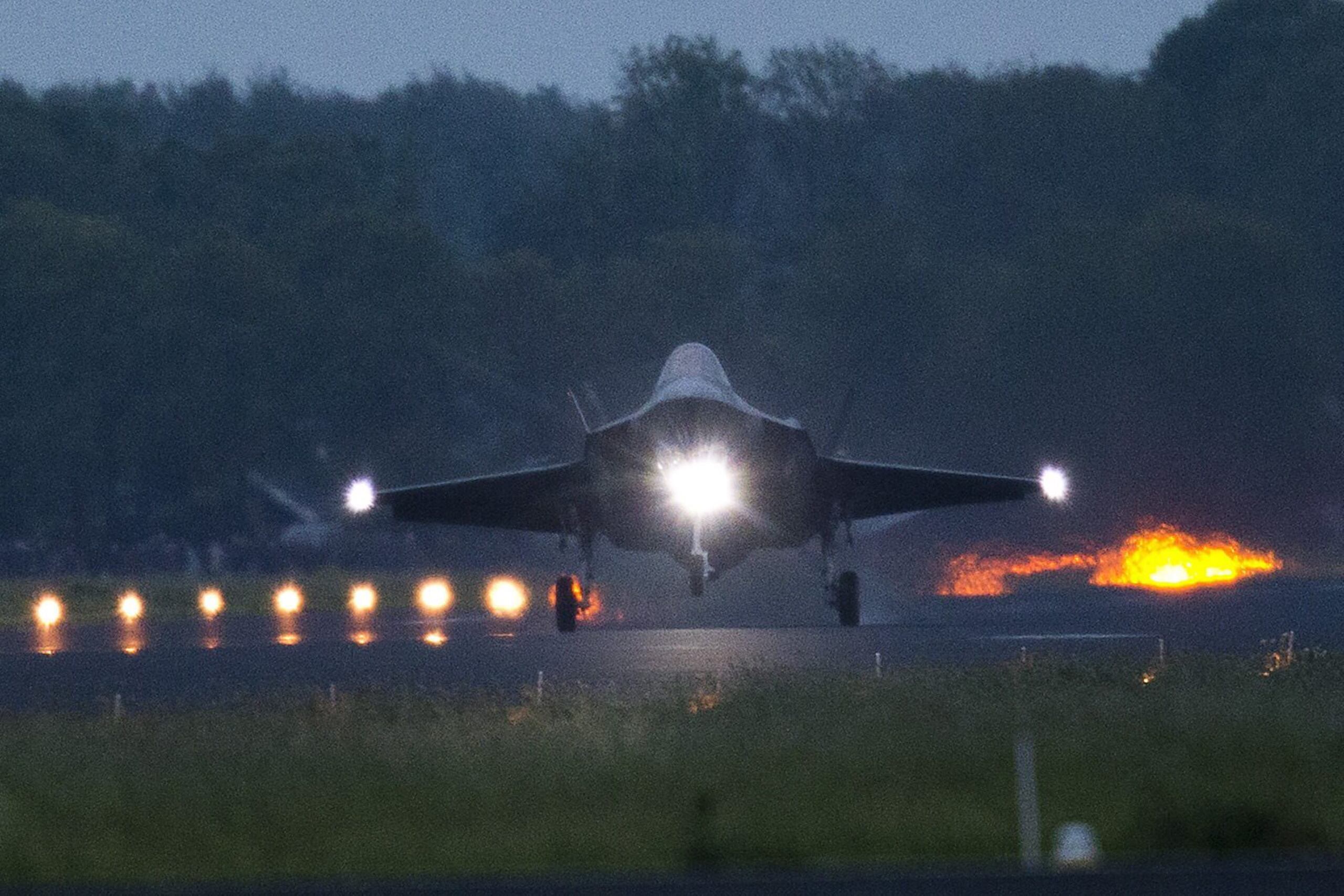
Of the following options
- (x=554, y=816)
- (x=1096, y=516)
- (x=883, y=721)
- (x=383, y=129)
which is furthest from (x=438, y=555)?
(x=383, y=129)

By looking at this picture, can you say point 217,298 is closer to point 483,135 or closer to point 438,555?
point 438,555

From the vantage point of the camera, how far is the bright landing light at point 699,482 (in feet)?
87.7

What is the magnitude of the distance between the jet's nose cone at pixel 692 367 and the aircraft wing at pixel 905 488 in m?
1.97

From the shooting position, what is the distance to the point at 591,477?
27953 millimetres

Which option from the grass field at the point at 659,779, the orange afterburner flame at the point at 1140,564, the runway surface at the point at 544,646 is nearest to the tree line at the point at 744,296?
the orange afterburner flame at the point at 1140,564

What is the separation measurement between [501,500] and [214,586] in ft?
53.3

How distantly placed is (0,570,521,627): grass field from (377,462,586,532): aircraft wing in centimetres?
949

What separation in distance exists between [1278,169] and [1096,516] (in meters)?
27.4

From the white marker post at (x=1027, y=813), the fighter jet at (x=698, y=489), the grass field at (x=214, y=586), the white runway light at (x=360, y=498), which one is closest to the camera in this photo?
the white marker post at (x=1027, y=813)

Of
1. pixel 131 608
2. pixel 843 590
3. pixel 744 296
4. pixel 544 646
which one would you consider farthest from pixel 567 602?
pixel 744 296

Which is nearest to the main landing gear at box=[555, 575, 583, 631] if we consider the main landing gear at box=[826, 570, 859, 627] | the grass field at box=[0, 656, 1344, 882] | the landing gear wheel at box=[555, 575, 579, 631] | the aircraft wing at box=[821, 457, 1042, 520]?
the landing gear wheel at box=[555, 575, 579, 631]

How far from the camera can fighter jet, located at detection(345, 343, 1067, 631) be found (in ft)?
88.2

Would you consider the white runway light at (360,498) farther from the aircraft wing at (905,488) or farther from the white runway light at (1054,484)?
the white runway light at (1054,484)

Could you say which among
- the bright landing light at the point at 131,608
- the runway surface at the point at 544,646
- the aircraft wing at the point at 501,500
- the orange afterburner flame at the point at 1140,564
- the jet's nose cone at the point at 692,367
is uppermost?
the orange afterburner flame at the point at 1140,564
